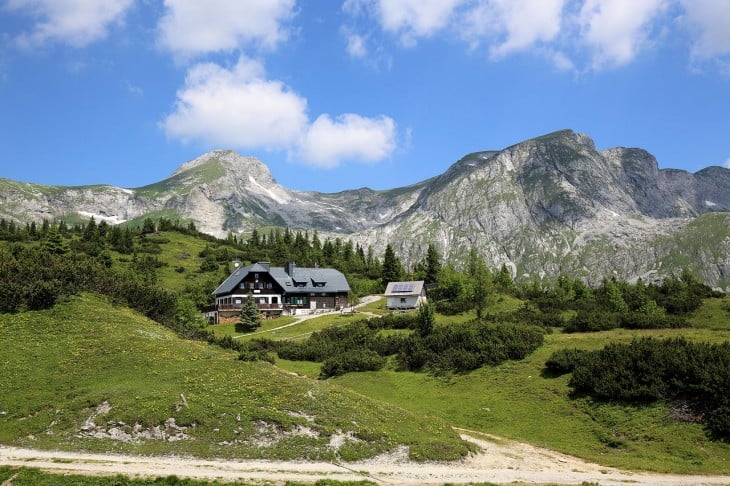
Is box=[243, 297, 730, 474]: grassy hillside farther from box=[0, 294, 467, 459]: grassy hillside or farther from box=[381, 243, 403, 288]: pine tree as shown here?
box=[381, 243, 403, 288]: pine tree

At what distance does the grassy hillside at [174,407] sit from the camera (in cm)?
2458

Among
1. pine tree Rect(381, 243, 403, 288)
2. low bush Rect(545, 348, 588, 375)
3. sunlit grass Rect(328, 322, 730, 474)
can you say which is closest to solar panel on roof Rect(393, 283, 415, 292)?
pine tree Rect(381, 243, 403, 288)

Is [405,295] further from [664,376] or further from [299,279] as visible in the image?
[664,376]

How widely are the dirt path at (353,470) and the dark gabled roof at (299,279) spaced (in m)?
74.1

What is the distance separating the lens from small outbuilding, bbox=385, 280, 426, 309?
3674 inches

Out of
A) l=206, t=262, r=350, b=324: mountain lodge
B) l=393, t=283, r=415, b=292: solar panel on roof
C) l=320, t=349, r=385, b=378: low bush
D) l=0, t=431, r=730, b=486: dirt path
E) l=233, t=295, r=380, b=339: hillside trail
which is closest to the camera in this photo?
l=0, t=431, r=730, b=486: dirt path

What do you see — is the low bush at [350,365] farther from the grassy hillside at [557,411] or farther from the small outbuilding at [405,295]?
the small outbuilding at [405,295]

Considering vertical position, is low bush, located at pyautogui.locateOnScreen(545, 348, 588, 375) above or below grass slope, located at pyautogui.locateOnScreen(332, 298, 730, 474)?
above

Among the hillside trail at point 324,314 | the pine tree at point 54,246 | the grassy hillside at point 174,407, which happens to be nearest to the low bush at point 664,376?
the grassy hillside at point 174,407

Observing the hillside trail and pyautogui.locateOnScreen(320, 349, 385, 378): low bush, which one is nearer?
pyautogui.locateOnScreen(320, 349, 385, 378): low bush

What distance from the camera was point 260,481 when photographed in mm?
20266

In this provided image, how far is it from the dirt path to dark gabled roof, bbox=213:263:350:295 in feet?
243

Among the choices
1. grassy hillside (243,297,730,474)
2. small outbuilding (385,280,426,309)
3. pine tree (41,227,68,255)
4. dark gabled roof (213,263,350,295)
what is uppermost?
pine tree (41,227,68,255)

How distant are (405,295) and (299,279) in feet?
76.5
